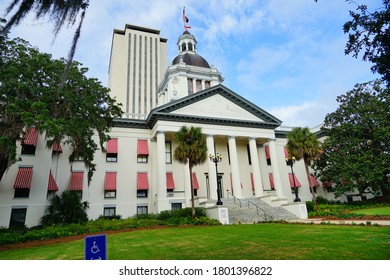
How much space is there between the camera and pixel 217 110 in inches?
1133

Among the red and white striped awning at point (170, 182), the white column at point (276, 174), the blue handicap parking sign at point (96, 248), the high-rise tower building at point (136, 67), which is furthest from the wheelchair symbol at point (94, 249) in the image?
the high-rise tower building at point (136, 67)

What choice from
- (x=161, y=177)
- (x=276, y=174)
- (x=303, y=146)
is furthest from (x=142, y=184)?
(x=303, y=146)

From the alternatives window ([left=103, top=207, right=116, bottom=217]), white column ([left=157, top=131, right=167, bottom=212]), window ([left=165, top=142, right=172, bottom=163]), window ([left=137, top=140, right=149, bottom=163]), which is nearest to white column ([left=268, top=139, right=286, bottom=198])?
window ([left=165, top=142, right=172, bottom=163])

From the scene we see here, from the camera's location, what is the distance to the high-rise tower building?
237 ft

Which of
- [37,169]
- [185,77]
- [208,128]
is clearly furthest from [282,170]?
[37,169]

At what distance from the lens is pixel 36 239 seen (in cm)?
1489

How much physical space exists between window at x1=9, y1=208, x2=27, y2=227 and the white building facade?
0.07 meters

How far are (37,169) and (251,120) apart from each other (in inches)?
883

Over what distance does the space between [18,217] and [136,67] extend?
61252 millimetres

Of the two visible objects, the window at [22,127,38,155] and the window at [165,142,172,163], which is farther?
the window at [165,142,172,163]

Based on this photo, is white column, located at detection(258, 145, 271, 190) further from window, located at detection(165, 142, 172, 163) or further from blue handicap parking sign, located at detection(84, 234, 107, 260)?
blue handicap parking sign, located at detection(84, 234, 107, 260)

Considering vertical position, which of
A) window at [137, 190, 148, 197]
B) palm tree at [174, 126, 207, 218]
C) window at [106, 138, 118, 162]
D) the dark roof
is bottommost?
window at [137, 190, 148, 197]

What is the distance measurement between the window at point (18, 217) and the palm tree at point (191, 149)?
1327 centimetres

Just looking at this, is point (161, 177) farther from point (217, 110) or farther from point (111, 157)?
point (217, 110)
